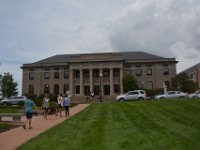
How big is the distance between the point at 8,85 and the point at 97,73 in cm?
2300

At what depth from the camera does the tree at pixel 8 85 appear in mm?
76312

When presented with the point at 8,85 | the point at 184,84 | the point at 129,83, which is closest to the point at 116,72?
the point at 129,83

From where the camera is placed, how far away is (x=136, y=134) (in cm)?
1284

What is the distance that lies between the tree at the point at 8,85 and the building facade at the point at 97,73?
11.2 meters

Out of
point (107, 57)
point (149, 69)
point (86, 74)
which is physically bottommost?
point (86, 74)

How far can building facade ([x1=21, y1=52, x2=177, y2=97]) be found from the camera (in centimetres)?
8512

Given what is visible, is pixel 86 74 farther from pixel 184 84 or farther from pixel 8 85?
pixel 184 84

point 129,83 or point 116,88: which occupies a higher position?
point 129,83

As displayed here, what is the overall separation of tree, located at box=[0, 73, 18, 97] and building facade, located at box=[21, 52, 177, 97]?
1125cm

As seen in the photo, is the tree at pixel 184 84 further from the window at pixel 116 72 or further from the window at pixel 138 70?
the window at pixel 116 72

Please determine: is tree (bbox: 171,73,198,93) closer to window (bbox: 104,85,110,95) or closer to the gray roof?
the gray roof

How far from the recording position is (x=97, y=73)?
88125mm

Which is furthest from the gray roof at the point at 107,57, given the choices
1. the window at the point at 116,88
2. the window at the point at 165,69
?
the window at the point at 116,88

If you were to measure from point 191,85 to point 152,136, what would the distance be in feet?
210
